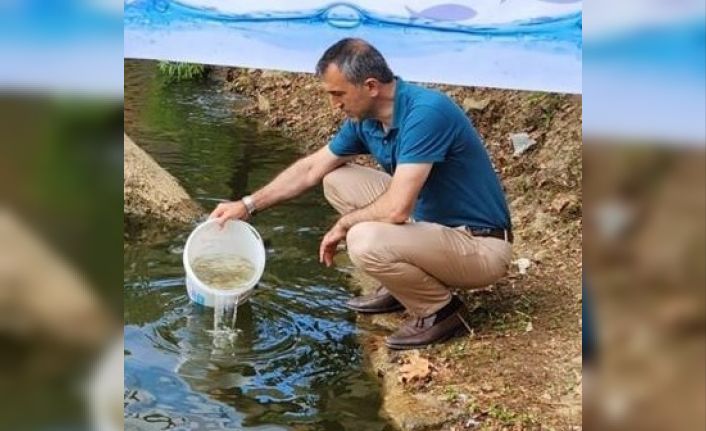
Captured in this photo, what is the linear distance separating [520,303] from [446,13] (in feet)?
3.47

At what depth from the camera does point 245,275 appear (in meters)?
4.09

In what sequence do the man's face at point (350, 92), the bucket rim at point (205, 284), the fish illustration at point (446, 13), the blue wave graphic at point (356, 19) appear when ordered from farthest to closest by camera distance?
the bucket rim at point (205, 284), the man's face at point (350, 92), the fish illustration at point (446, 13), the blue wave graphic at point (356, 19)

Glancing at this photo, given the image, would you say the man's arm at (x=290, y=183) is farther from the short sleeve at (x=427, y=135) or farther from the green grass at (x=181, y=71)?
the green grass at (x=181, y=71)

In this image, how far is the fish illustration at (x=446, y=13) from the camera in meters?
3.64

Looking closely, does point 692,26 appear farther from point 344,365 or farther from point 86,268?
point 86,268

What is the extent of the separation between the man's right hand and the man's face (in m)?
0.58

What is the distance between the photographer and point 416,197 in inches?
147

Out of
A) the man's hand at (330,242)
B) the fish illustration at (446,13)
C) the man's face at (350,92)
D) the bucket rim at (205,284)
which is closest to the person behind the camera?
the fish illustration at (446,13)

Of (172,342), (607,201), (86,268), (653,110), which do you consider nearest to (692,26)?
(653,110)

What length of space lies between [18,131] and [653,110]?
2461 mm

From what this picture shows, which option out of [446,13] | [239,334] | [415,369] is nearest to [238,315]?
[239,334]

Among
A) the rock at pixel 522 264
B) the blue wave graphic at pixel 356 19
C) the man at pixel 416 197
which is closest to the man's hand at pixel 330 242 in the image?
the man at pixel 416 197

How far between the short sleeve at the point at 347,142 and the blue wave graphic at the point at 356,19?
37cm

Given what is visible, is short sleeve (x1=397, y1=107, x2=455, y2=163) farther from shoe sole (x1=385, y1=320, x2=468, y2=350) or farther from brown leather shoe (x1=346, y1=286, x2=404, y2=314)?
shoe sole (x1=385, y1=320, x2=468, y2=350)
